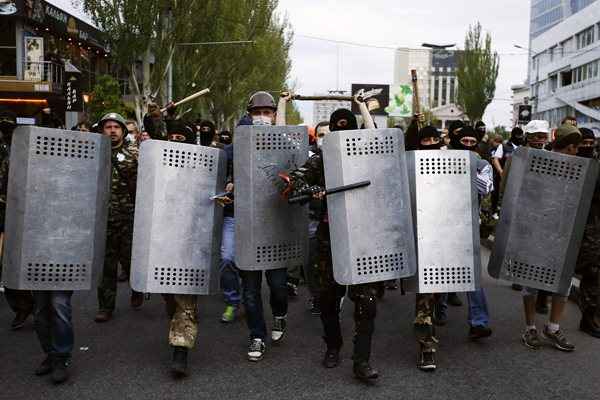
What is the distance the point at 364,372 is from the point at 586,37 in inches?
2389

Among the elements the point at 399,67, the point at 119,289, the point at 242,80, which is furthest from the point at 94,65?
the point at 399,67

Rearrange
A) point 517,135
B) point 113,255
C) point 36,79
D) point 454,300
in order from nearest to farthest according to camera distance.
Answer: point 113,255 < point 454,300 < point 517,135 < point 36,79

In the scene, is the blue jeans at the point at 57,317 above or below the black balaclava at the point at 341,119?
below

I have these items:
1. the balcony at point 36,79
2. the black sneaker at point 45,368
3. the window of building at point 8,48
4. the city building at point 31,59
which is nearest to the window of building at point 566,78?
the city building at point 31,59

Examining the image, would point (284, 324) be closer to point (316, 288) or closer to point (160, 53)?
point (316, 288)

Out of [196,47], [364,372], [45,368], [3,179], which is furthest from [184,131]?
[196,47]

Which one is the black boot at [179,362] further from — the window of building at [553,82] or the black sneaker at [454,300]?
the window of building at [553,82]

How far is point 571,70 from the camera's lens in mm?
61562

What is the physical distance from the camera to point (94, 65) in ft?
116

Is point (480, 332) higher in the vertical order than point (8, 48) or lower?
lower

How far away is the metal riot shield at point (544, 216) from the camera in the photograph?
488cm

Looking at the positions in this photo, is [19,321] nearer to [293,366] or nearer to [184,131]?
[184,131]

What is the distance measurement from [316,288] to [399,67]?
154m

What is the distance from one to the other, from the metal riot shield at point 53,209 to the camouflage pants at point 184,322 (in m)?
0.63
